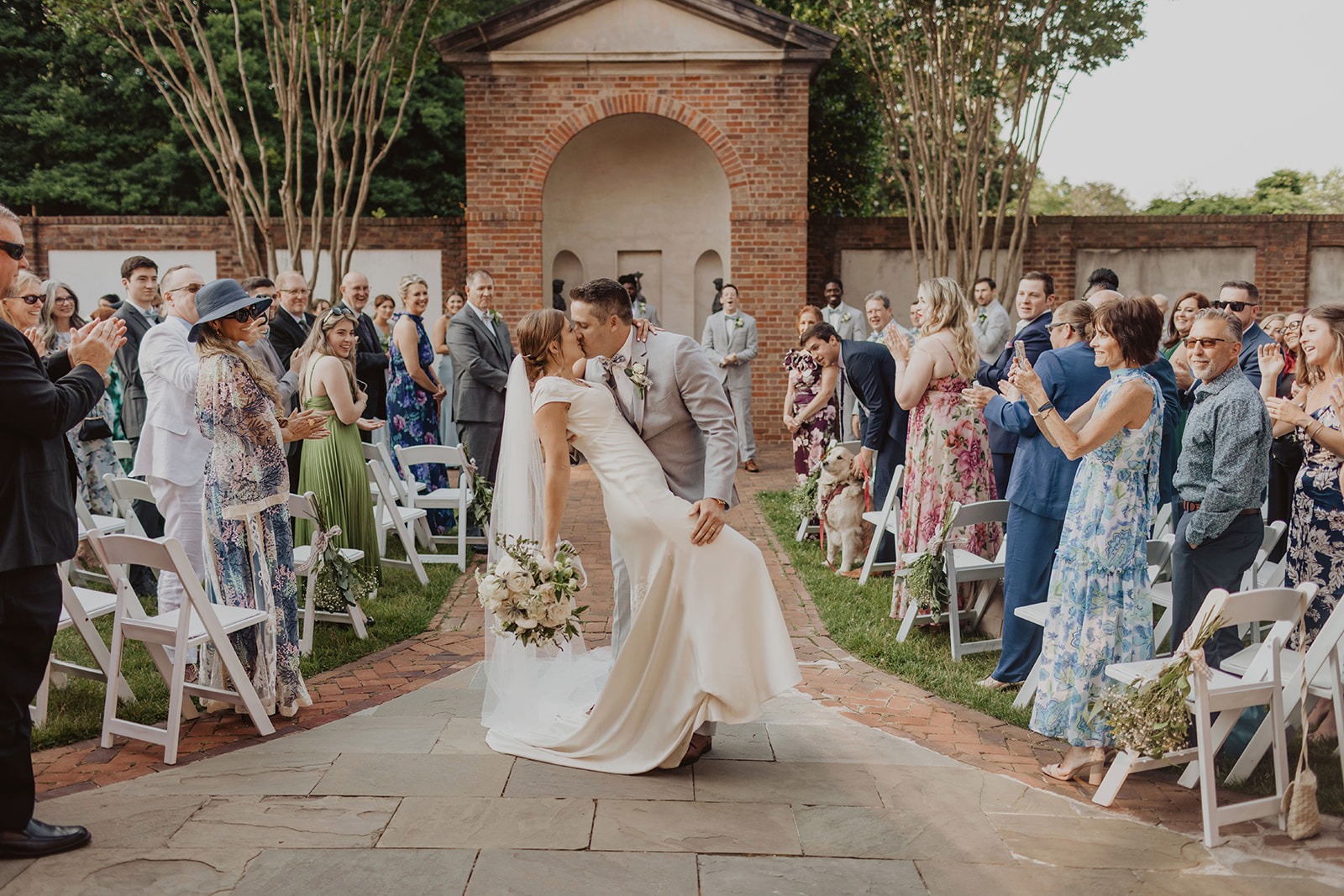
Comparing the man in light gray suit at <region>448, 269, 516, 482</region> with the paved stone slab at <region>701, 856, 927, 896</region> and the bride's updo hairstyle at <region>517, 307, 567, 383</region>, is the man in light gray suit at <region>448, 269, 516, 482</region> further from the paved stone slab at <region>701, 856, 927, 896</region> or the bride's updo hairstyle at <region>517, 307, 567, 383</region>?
the paved stone slab at <region>701, 856, 927, 896</region>

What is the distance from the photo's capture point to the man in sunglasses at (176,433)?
20.1 feet

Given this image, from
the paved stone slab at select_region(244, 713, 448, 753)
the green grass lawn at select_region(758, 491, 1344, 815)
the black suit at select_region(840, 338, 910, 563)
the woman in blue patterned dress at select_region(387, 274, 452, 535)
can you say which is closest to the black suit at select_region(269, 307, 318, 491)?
the woman in blue patterned dress at select_region(387, 274, 452, 535)

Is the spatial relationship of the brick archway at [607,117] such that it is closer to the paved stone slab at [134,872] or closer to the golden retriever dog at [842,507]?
the golden retriever dog at [842,507]

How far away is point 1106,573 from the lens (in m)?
4.75

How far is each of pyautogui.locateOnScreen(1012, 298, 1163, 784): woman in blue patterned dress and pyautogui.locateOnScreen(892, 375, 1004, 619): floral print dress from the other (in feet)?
6.82

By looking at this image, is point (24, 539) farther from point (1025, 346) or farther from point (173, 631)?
point (1025, 346)

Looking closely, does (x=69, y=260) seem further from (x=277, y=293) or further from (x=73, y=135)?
(x=277, y=293)

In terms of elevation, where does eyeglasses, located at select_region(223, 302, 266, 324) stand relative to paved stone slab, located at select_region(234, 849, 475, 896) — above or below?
above

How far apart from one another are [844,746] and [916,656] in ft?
4.93

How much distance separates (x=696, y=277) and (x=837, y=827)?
13.2m

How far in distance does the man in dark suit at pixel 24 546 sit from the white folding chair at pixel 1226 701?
3842 millimetres

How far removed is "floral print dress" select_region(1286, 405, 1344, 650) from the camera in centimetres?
516

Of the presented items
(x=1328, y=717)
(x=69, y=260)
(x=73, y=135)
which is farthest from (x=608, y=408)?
(x=73, y=135)

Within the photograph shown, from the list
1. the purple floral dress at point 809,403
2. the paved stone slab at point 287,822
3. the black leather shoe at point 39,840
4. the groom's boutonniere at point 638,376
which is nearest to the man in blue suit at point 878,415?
Result: the purple floral dress at point 809,403
